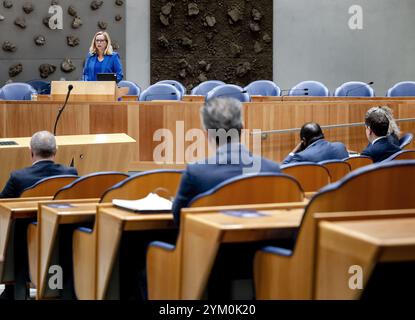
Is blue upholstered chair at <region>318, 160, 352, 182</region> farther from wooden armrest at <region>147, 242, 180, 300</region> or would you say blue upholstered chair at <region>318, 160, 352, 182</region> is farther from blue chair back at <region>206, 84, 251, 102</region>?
blue chair back at <region>206, 84, 251, 102</region>

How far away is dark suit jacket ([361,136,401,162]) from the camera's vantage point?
6.66 meters

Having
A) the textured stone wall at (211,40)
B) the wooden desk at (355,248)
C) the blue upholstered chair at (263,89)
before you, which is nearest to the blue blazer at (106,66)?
the blue upholstered chair at (263,89)

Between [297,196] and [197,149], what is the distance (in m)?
5.69

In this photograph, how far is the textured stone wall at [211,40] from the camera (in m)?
15.9

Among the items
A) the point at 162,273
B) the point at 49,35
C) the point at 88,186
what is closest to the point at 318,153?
the point at 88,186

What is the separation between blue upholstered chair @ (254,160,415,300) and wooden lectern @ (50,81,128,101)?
6.75m

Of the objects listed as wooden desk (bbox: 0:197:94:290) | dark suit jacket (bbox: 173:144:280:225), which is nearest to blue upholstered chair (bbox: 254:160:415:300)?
dark suit jacket (bbox: 173:144:280:225)

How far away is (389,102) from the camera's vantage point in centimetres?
976

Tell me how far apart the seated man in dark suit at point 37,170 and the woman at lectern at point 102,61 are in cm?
569

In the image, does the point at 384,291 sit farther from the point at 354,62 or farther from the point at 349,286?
the point at 354,62

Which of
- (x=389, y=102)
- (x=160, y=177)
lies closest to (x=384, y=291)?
(x=160, y=177)

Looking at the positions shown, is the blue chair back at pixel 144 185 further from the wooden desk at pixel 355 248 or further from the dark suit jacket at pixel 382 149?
the dark suit jacket at pixel 382 149

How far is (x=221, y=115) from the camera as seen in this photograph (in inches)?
141

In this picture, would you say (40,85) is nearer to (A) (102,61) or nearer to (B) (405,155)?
(A) (102,61)
